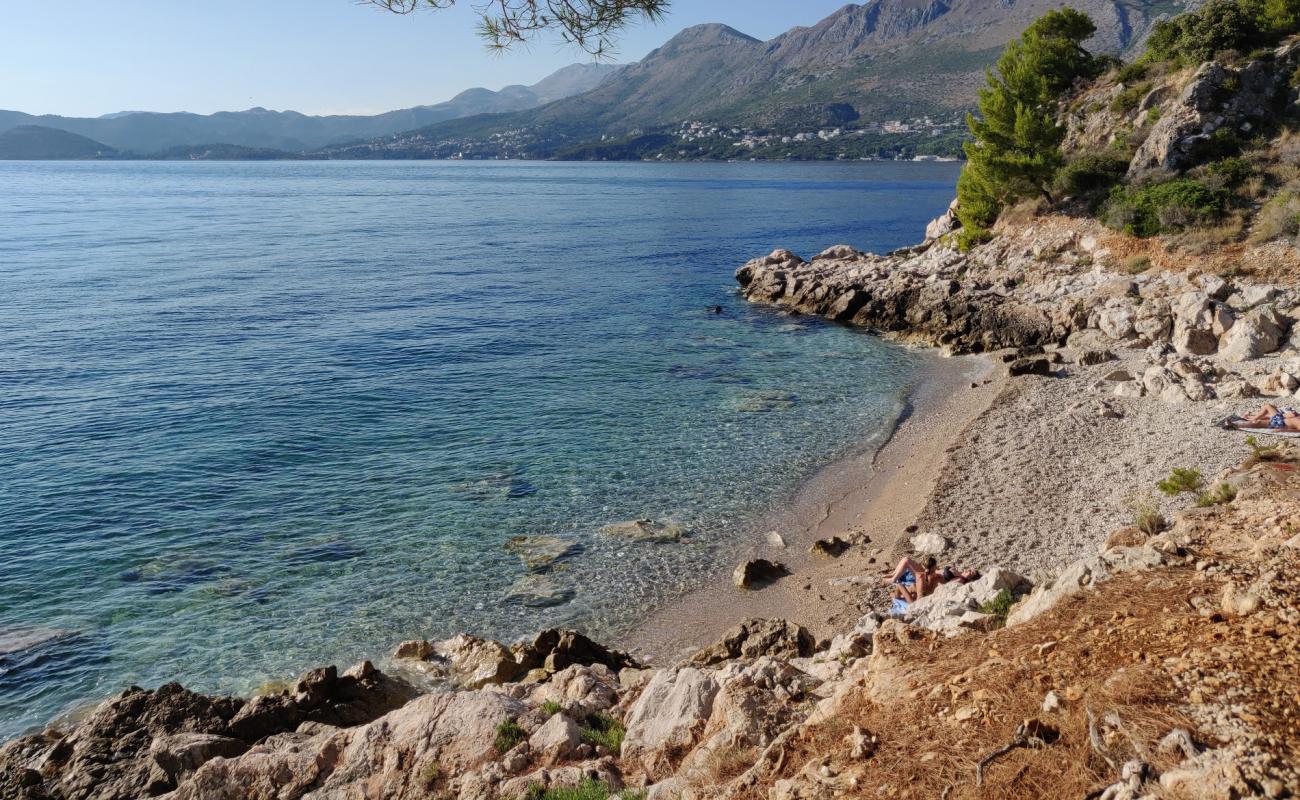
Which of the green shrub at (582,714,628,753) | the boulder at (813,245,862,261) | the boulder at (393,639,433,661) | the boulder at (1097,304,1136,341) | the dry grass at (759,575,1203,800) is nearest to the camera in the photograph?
the dry grass at (759,575,1203,800)

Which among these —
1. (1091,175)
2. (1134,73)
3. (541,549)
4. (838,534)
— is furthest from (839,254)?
(541,549)

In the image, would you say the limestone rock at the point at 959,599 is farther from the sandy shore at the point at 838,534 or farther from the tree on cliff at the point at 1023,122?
the tree on cliff at the point at 1023,122

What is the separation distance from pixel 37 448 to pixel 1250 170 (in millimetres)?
46932

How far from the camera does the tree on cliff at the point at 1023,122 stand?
4212cm

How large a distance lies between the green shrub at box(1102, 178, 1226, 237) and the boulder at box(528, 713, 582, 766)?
3647 centimetres

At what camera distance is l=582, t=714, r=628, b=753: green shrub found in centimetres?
912

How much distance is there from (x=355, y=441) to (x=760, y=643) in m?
15.7

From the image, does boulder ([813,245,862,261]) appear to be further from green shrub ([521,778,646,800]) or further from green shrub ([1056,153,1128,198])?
green shrub ([521,778,646,800])

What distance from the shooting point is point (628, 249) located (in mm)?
66062

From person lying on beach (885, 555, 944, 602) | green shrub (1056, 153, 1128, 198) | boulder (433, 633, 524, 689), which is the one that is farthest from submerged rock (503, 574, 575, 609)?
green shrub (1056, 153, 1128, 198)

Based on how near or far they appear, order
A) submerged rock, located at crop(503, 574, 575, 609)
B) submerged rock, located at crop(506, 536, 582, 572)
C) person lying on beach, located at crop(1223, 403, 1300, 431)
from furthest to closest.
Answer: person lying on beach, located at crop(1223, 403, 1300, 431), submerged rock, located at crop(506, 536, 582, 572), submerged rock, located at crop(503, 574, 575, 609)

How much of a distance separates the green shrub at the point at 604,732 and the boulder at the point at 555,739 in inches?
6.9

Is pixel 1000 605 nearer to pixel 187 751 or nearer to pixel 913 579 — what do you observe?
pixel 913 579

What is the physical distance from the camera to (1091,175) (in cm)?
4012
